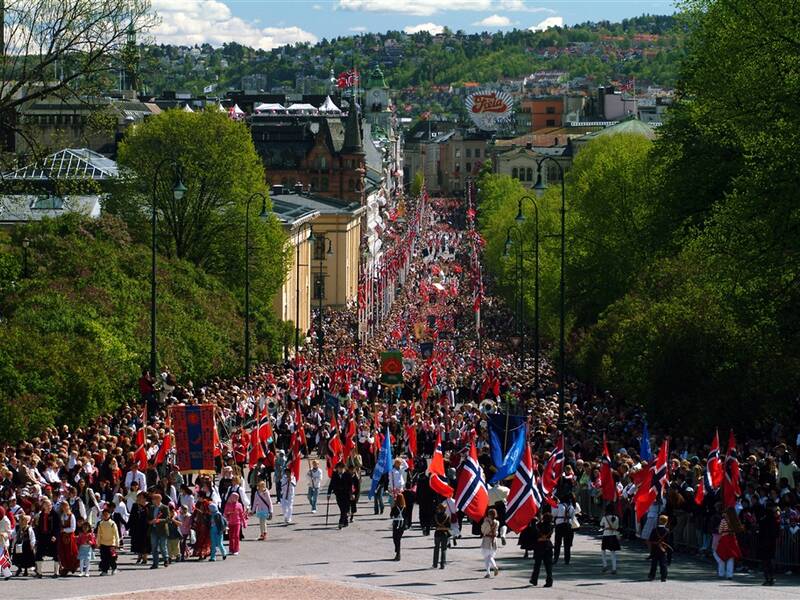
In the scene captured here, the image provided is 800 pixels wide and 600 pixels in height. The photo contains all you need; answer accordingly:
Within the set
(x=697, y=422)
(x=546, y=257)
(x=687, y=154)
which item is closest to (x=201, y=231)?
(x=546, y=257)

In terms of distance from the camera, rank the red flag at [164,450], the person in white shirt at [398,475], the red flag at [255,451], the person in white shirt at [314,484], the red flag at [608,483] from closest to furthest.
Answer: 1. the red flag at [608,483]
2. the red flag at [164,450]
3. the person in white shirt at [398,475]
4. the person in white shirt at [314,484]
5. the red flag at [255,451]

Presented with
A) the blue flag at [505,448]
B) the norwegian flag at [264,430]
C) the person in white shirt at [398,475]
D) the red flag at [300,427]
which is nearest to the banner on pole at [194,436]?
the person in white shirt at [398,475]

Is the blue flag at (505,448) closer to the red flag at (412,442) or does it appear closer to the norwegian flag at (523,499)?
the norwegian flag at (523,499)

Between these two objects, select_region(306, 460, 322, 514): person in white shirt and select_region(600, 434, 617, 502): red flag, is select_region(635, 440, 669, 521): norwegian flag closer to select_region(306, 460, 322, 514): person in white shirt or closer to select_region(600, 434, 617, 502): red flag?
select_region(600, 434, 617, 502): red flag

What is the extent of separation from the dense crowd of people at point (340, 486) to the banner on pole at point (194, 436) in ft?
1.45

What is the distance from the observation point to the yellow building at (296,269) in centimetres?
10262

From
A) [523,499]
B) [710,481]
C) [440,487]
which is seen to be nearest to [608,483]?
[710,481]

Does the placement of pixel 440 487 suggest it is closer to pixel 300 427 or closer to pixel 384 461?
pixel 384 461

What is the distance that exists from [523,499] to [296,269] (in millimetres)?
76609

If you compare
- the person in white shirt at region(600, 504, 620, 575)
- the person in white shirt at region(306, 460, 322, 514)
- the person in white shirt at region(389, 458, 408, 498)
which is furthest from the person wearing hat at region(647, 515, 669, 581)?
the person in white shirt at region(306, 460, 322, 514)

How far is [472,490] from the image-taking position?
33.6 meters

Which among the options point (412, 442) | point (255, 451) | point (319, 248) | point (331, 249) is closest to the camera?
point (255, 451)

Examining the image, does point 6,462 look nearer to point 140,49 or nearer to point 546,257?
point 140,49

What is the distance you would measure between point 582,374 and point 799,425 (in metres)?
21.9
